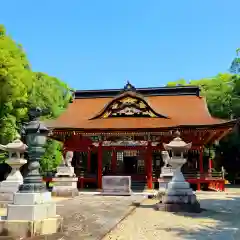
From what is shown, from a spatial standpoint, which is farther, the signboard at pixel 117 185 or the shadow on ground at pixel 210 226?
the signboard at pixel 117 185

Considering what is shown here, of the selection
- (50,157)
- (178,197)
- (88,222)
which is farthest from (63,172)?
(50,157)

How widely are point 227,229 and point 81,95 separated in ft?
75.5

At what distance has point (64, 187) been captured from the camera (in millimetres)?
18234

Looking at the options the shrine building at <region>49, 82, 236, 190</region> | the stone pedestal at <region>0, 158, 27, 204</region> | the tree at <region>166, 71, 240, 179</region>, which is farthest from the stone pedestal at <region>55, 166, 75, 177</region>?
the tree at <region>166, 71, 240, 179</region>

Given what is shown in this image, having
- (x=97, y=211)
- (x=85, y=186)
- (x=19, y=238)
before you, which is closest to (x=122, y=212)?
(x=97, y=211)

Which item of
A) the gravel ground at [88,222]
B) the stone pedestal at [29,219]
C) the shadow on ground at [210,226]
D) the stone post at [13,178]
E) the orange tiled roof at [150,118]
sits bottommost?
the shadow on ground at [210,226]

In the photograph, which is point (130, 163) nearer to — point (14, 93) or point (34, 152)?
point (14, 93)

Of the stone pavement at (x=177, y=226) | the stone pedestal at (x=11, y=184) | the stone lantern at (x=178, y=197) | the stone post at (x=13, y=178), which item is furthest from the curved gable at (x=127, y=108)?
the stone pavement at (x=177, y=226)

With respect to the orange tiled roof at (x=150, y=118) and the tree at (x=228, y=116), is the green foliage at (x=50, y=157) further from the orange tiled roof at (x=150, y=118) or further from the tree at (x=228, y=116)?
the tree at (x=228, y=116)

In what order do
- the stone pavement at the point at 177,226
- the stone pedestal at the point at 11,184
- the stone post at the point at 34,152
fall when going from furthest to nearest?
1. the stone pedestal at the point at 11,184
2. the stone post at the point at 34,152
3. the stone pavement at the point at 177,226

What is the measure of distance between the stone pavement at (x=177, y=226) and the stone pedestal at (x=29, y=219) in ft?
4.60

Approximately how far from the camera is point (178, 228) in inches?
351

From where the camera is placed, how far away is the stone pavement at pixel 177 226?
7906 mm

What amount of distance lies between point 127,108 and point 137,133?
2.93 metres
